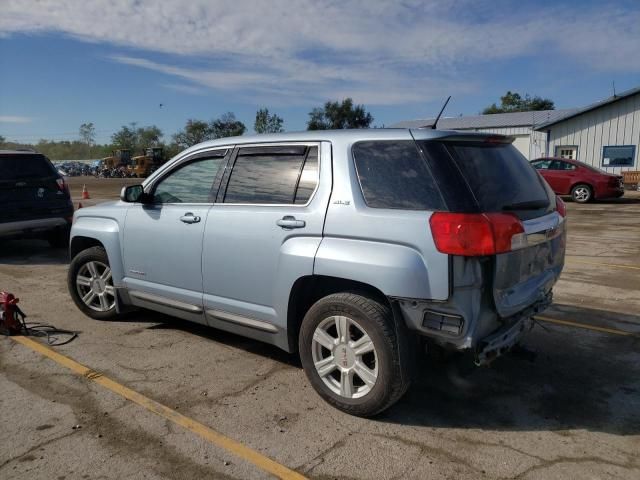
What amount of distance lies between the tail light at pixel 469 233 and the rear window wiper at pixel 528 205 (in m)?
0.27

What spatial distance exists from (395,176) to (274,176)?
3.38ft

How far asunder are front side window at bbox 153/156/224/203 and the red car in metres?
16.4

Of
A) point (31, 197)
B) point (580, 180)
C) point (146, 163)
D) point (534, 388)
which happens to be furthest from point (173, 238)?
point (146, 163)

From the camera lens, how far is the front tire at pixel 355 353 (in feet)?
10.2

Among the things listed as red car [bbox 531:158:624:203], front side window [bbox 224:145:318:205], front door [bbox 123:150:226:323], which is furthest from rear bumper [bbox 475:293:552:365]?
red car [bbox 531:158:624:203]

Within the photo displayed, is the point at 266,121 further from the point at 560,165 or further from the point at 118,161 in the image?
the point at 560,165

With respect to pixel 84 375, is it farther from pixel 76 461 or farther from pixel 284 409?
pixel 284 409

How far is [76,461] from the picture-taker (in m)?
2.87

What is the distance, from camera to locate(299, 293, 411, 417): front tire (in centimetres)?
312

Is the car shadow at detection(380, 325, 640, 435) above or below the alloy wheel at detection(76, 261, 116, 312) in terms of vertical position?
below

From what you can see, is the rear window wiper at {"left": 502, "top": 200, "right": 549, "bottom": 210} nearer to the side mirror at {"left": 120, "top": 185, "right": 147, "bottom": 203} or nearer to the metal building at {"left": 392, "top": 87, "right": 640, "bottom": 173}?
the side mirror at {"left": 120, "top": 185, "right": 147, "bottom": 203}

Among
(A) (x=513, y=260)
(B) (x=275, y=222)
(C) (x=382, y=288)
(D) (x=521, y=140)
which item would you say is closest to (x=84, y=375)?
(B) (x=275, y=222)

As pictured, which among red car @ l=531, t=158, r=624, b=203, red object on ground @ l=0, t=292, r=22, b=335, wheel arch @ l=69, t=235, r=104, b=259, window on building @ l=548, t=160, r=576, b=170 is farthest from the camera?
window on building @ l=548, t=160, r=576, b=170

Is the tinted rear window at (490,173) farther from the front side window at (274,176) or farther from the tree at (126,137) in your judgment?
the tree at (126,137)
